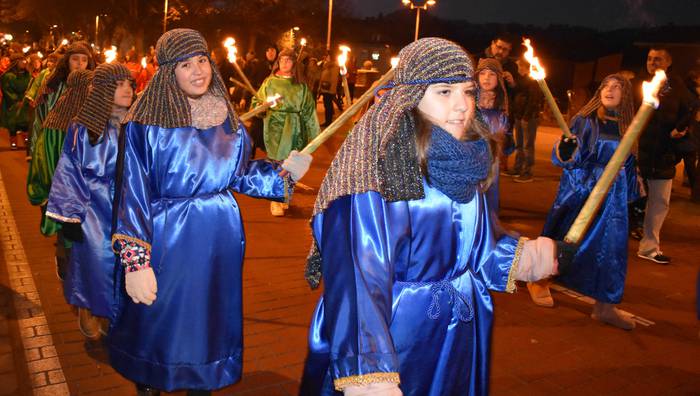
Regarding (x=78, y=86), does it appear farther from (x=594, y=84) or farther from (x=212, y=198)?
(x=594, y=84)

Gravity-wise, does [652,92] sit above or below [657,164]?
above

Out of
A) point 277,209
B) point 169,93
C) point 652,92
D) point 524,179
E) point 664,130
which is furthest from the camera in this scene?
point 524,179

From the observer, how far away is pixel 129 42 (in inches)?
1940

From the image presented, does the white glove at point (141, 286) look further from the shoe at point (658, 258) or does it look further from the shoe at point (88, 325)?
the shoe at point (658, 258)

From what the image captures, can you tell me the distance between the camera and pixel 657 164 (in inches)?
305

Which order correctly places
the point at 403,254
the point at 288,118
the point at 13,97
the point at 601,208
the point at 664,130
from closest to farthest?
the point at 403,254 < the point at 601,208 < the point at 664,130 < the point at 288,118 < the point at 13,97

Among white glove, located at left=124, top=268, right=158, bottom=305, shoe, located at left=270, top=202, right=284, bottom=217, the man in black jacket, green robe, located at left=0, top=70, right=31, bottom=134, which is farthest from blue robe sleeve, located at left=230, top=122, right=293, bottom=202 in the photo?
green robe, located at left=0, top=70, right=31, bottom=134

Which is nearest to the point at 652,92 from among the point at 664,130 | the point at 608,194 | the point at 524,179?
the point at 608,194

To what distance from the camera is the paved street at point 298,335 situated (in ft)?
13.7

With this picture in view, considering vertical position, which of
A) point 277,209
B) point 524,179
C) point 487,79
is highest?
point 487,79

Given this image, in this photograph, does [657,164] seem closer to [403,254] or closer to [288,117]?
[288,117]

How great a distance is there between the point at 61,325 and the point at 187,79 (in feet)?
8.18

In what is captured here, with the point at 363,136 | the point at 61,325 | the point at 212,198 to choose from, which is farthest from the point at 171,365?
the point at 61,325

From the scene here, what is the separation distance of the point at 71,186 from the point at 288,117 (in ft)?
17.0
